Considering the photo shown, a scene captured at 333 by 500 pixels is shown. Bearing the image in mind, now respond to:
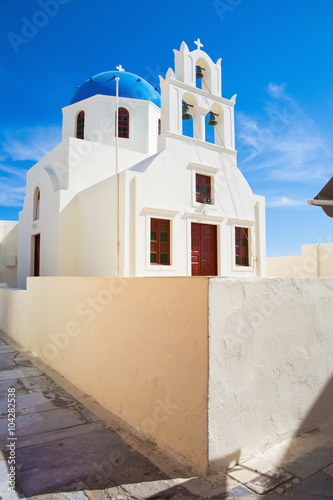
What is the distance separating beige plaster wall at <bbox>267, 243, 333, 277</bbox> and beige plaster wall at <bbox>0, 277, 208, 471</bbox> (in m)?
12.9

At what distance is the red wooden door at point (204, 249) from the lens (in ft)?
31.6

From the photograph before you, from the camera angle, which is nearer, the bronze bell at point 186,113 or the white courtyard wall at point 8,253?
the bronze bell at point 186,113

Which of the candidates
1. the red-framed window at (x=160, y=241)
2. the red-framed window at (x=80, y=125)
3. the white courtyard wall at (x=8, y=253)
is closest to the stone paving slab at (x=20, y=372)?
the red-framed window at (x=160, y=241)

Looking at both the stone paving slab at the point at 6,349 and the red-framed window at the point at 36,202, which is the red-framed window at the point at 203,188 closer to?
the stone paving slab at the point at 6,349

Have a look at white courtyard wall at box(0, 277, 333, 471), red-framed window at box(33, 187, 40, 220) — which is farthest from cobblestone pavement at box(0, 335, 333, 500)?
red-framed window at box(33, 187, 40, 220)

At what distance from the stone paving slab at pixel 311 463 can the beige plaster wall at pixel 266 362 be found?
0.28m

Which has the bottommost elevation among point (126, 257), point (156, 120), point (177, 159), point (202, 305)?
point (202, 305)

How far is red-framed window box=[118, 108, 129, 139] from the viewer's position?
13.0 metres

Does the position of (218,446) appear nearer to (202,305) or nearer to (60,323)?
(202,305)

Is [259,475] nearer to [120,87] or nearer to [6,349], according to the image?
[6,349]

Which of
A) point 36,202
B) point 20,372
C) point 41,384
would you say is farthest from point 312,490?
point 36,202

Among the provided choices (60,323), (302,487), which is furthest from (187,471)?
(60,323)

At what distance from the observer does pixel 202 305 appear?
109 inches

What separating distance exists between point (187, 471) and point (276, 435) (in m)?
0.94
